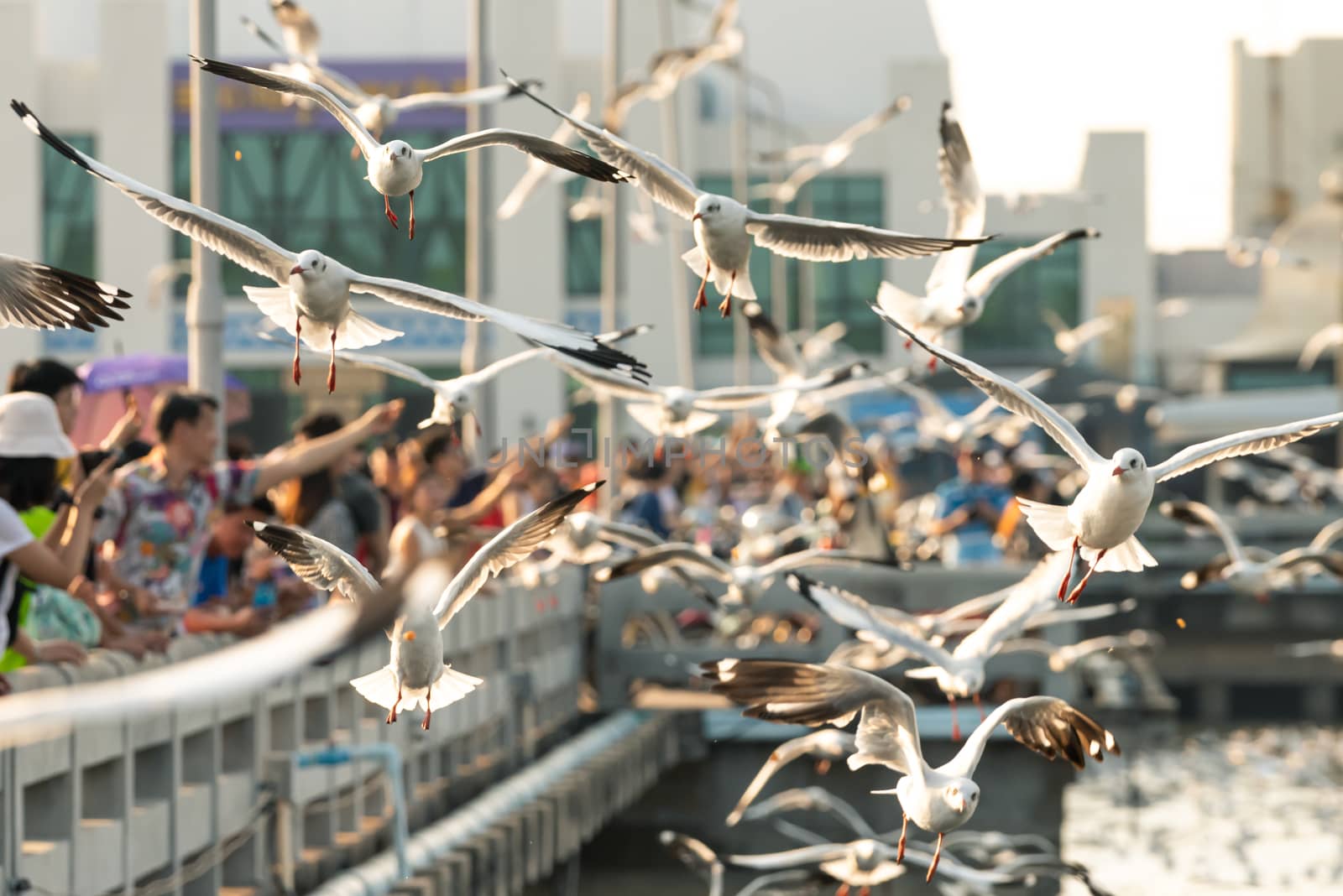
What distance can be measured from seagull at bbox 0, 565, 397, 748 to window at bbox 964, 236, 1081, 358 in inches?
1659

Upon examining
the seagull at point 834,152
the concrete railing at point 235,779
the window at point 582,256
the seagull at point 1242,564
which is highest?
the window at point 582,256

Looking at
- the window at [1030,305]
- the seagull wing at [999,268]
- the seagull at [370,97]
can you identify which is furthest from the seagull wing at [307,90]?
the window at [1030,305]

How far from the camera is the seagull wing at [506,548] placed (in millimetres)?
5590

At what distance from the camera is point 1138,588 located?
27781mm

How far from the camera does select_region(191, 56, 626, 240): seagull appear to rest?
567cm

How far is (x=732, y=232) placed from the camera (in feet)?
21.0

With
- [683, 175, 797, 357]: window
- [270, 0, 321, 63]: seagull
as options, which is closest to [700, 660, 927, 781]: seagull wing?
[270, 0, 321, 63]: seagull

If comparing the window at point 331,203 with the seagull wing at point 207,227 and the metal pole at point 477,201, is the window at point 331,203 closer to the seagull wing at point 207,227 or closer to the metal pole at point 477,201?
the metal pole at point 477,201

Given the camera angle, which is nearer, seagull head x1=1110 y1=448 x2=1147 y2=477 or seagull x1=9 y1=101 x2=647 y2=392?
seagull x1=9 y1=101 x2=647 y2=392

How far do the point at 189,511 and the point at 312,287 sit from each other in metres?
2.13

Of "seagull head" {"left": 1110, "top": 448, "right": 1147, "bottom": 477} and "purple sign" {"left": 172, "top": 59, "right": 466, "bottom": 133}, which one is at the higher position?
"purple sign" {"left": 172, "top": 59, "right": 466, "bottom": 133}

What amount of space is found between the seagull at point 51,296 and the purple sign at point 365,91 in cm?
3513

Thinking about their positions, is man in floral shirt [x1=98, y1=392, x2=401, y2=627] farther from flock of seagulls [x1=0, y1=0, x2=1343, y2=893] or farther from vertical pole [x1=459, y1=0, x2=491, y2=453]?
vertical pole [x1=459, y1=0, x2=491, y2=453]

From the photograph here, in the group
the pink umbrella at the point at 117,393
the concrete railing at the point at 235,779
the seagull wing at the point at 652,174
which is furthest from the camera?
the pink umbrella at the point at 117,393
